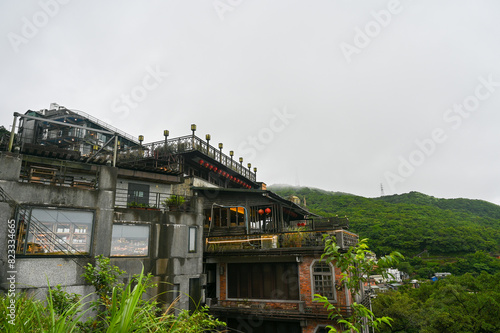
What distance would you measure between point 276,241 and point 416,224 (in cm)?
6851

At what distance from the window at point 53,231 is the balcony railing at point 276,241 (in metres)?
8.12

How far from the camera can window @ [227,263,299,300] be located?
1795 cm

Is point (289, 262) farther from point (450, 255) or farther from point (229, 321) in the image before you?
point (450, 255)

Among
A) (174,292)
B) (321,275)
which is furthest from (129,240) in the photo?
(321,275)

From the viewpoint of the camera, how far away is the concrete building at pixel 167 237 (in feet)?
43.6

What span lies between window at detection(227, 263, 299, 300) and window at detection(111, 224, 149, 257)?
6028mm

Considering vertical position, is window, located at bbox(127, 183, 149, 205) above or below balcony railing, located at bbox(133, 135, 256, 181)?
below

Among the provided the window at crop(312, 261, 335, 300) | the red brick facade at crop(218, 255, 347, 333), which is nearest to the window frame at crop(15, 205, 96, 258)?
the red brick facade at crop(218, 255, 347, 333)

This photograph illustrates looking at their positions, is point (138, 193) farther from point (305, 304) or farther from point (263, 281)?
point (305, 304)

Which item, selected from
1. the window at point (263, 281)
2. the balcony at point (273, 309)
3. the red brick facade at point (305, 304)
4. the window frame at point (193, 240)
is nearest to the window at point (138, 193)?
the window frame at point (193, 240)

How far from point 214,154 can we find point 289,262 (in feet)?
43.0

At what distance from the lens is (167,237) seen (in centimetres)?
1745

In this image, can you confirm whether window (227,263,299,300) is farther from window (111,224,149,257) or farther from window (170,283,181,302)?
window (111,224,149,257)

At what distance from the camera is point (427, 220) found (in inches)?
3041
